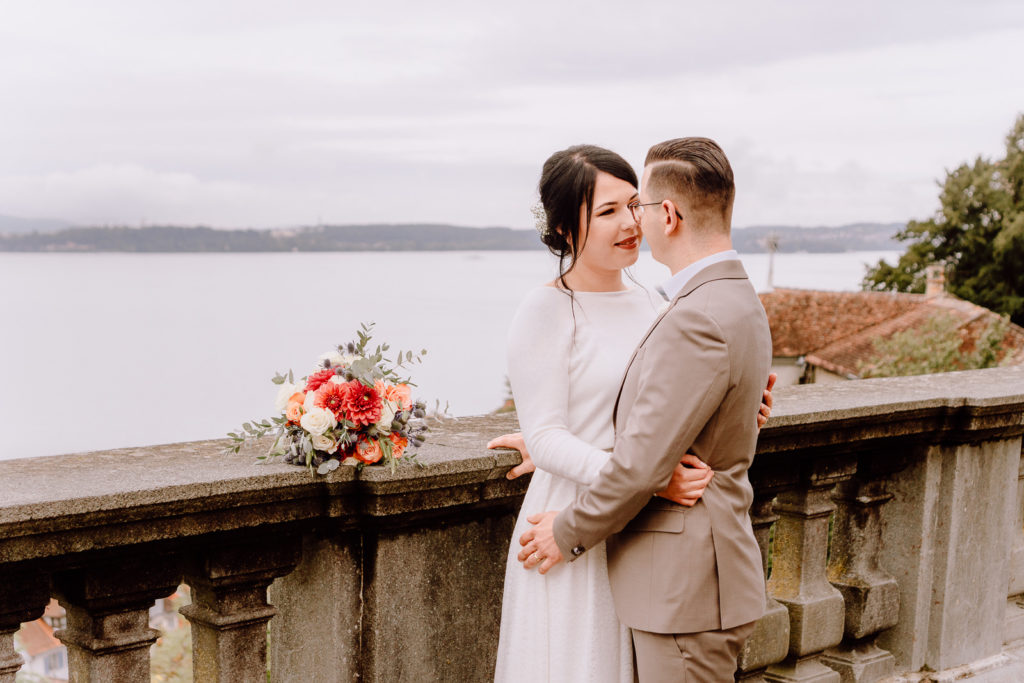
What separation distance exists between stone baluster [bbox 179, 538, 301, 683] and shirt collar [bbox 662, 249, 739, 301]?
1026 mm

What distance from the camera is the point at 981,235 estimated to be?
4297 cm

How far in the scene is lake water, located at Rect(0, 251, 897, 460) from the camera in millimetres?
59969

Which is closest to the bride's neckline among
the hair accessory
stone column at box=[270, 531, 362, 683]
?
the hair accessory

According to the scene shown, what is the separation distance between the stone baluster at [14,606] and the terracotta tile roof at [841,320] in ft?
120

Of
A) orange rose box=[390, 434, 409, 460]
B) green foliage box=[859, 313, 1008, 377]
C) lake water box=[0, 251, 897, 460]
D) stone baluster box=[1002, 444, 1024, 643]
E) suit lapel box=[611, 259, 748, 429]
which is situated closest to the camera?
suit lapel box=[611, 259, 748, 429]

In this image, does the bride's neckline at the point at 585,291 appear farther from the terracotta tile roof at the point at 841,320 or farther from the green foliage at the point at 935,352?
the terracotta tile roof at the point at 841,320

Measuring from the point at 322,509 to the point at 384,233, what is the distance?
79.8 metres

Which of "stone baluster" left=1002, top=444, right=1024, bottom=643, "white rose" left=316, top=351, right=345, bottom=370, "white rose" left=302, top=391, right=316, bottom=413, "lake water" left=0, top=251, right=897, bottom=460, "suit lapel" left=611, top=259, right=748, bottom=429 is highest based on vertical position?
"suit lapel" left=611, top=259, right=748, bottom=429

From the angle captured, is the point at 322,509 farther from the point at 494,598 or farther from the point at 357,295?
the point at 357,295

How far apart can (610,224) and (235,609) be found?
125 cm

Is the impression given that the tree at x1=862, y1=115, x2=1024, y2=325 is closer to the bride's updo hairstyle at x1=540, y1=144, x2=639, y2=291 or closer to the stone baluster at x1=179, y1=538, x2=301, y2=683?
the bride's updo hairstyle at x1=540, y1=144, x2=639, y2=291

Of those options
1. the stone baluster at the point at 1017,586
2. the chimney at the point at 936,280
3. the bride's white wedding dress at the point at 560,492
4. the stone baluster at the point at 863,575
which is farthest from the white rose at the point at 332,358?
the chimney at the point at 936,280

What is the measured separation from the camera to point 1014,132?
4422 cm

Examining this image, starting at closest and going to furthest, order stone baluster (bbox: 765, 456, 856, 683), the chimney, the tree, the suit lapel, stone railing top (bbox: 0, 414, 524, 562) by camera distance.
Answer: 1. stone railing top (bbox: 0, 414, 524, 562)
2. the suit lapel
3. stone baluster (bbox: 765, 456, 856, 683)
4. the tree
5. the chimney
